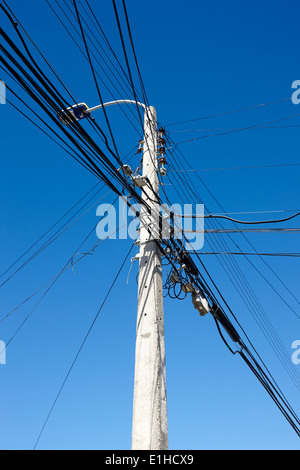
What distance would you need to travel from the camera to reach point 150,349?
4.61m

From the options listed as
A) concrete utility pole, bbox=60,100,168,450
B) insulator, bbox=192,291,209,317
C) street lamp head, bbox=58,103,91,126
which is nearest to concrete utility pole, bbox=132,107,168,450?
concrete utility pole, bbox=60,100,168,450

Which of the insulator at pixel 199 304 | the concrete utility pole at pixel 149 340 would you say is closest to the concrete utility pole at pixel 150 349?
the concrete utility pole at pixel 149 340

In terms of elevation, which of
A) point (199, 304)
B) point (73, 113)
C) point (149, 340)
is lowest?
point (149, 340)

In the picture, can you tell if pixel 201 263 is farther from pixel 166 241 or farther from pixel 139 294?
pixel 139 294

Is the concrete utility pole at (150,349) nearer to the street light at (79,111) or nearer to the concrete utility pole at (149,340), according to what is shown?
the concrete utility pole at (149,340)

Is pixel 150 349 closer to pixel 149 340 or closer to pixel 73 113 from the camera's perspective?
pixel 149 340

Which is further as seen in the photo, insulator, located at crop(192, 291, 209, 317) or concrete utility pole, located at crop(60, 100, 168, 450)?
insulator, located at crop(192, 291, 209, 317)

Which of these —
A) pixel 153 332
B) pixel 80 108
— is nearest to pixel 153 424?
pixel 153 332

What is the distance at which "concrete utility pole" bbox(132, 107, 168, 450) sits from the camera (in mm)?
4070

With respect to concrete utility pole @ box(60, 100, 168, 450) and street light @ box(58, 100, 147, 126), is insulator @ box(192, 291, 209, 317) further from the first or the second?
street light @ box(58, 100, 147, 126)

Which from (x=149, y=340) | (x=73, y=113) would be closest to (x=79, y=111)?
(x=73, y=113)
